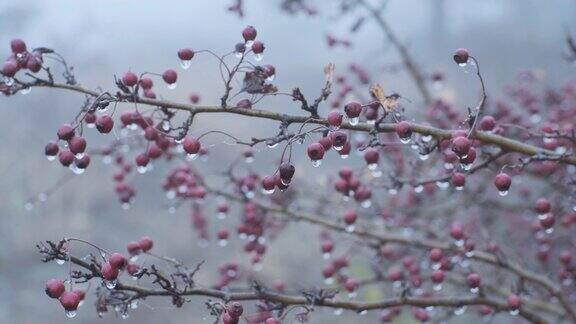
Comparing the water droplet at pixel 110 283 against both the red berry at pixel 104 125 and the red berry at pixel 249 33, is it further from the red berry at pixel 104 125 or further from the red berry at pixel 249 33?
the red berry at pixel 249 33

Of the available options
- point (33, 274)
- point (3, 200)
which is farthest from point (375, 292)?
point (3, 200)

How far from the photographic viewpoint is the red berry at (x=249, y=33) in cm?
143

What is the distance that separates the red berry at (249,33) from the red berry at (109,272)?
21.9 inches

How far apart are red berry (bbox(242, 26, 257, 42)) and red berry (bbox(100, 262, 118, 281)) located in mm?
556

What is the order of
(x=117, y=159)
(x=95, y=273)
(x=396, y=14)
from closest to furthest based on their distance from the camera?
1. (x=95, y=273)
2. (x=117, y=159)
3. (x=396, y=14)

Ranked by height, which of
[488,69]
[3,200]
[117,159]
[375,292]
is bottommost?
[117,159]

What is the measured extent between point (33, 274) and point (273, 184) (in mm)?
5389

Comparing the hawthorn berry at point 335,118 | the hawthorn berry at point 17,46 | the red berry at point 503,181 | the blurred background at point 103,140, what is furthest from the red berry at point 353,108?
the blurred background at point 103,140

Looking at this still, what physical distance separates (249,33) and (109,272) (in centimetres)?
58

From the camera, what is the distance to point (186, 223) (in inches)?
283

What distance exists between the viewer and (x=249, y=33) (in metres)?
1.43

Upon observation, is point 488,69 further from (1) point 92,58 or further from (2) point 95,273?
(2) point 95,273

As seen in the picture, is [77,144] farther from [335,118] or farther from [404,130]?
[404,130]

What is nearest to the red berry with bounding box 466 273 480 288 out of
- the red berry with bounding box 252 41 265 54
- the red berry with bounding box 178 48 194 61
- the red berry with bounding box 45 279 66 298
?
the red berry with bounding box 252 41 265 54
